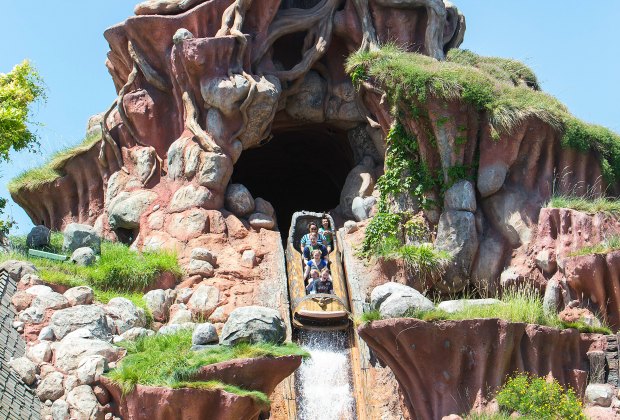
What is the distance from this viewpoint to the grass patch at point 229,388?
1361 centimetres

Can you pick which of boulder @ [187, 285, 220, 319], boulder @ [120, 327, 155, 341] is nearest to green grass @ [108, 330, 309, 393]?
boulder @ [120, 327, 155, 341]

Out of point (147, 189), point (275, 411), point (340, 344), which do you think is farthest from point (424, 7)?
point (275, 411)

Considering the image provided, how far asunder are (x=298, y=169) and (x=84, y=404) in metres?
15.4

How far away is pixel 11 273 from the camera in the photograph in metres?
17.0

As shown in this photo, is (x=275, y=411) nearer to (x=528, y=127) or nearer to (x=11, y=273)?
(x=11, y=273)

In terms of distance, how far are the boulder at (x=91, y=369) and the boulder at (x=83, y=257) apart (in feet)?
15.4

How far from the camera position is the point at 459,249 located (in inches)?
778

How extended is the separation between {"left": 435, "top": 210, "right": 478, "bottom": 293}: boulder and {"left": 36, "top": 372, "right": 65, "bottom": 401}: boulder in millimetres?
7892

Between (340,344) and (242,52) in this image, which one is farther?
(242,52)

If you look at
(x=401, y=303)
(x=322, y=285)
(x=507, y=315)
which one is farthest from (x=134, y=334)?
(x=507, y=315)

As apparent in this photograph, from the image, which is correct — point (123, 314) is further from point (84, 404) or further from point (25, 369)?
point (84, 404)

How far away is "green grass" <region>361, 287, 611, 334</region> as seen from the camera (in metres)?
14.9

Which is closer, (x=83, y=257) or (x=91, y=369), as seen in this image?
(x=91, y=369)

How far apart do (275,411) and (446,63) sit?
8.18m
